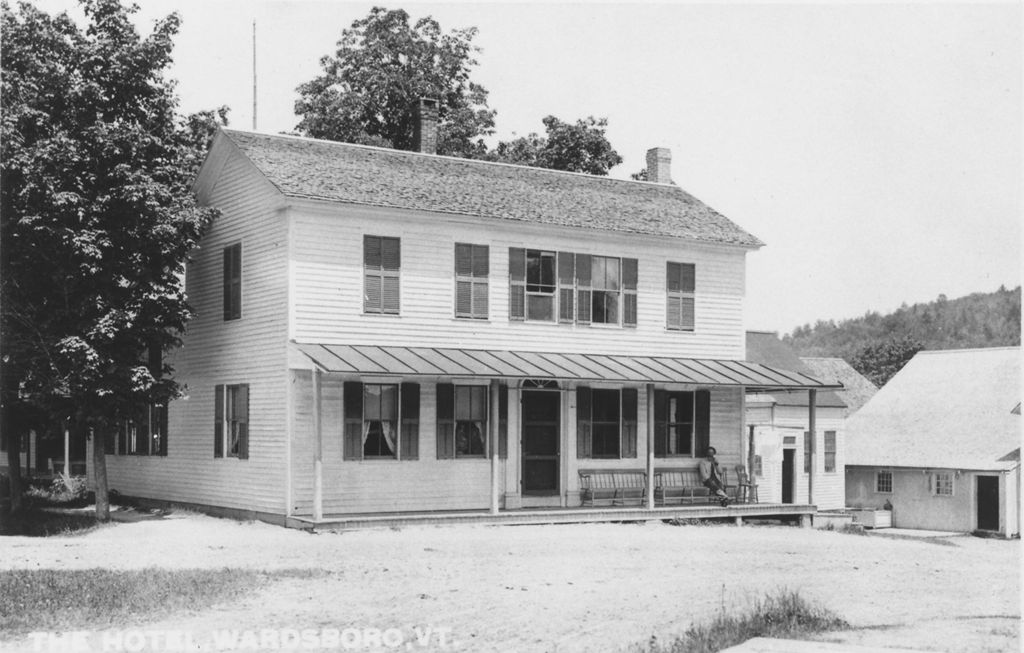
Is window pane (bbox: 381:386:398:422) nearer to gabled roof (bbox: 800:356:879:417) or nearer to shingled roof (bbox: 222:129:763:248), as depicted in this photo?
shingled roof (bbox: 222:129:763:248)

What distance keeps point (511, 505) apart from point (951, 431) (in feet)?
77.6

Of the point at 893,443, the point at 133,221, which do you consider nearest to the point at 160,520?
the point at 133,221

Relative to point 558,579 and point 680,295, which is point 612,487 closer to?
point 680,295

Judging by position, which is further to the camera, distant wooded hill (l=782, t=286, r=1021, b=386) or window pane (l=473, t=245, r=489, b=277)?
distant wooded hill (l=782, t=286, r=1021, b=386)

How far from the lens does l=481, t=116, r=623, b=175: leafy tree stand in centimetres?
4281

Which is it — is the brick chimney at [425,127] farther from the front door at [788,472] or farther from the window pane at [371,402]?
the front door at [788,472]

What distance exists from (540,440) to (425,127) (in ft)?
27.3

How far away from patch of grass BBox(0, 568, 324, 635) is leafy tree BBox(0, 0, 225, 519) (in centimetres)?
761

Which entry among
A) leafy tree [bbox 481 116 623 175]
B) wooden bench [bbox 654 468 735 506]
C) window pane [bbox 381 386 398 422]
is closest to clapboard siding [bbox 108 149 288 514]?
window pane [bbox 381 386 398 422]

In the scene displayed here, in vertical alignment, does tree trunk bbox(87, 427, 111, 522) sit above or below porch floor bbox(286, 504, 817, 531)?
above

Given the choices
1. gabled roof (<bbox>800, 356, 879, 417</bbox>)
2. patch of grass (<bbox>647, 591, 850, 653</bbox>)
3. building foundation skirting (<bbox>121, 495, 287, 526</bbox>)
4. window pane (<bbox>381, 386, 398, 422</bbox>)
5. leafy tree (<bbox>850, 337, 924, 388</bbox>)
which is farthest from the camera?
leafy tree (<bbox>850, 337, 924, 388</bbox>)

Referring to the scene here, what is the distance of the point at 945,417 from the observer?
1820 inches

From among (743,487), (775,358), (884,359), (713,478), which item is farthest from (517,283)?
(884,359)

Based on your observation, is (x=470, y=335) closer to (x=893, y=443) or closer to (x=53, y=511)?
(x=53, y=511)
